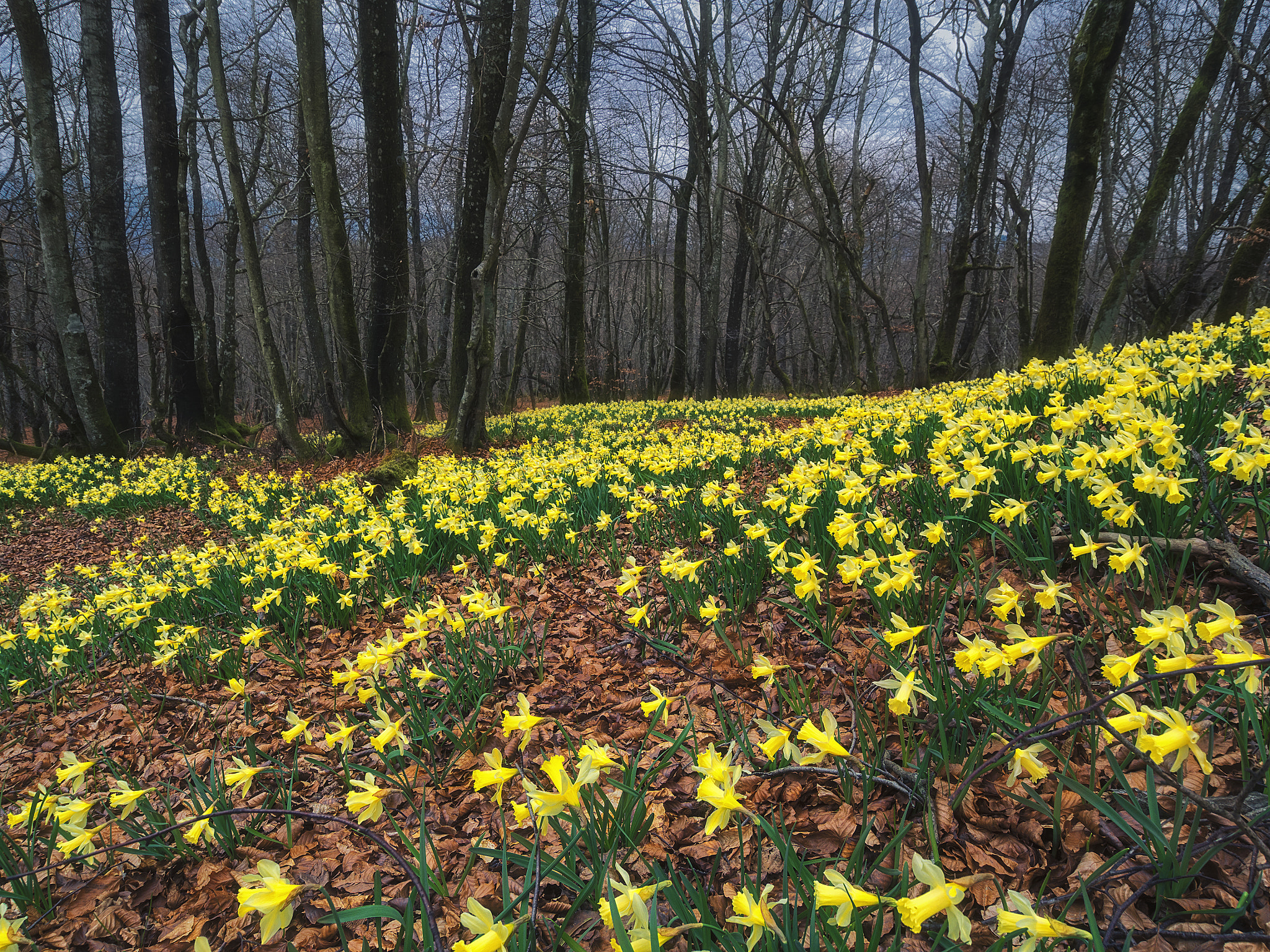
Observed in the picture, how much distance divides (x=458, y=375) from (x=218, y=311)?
28.2 m

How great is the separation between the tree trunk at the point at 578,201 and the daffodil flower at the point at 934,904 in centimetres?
1244

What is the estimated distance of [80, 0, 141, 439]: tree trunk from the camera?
9.87 metres

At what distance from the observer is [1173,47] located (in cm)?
1397

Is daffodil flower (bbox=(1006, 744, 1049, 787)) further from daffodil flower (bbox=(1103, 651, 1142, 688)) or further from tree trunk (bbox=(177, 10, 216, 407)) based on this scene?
tree trunk (bbox=(177, 10, 216, 407))

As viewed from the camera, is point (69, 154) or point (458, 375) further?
point (69, 154)

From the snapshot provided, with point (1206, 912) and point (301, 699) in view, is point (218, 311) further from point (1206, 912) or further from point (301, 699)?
point (1206, 912)

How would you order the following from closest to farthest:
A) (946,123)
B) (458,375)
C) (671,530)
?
(671,530) < (458,375) < (946,123)

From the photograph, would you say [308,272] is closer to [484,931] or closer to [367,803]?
[367,803]

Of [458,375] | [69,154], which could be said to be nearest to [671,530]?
[458,375]

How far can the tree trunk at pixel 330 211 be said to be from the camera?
23.9ft

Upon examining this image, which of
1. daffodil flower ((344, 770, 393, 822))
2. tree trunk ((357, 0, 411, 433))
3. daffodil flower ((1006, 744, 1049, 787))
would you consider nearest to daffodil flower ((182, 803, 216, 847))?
daffodil flower ((344, 770, 393, 822))

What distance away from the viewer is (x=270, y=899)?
102 centimetres

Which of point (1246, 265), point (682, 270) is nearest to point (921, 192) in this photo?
point (1246, 265)

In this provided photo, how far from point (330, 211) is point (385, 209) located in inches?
36.3
